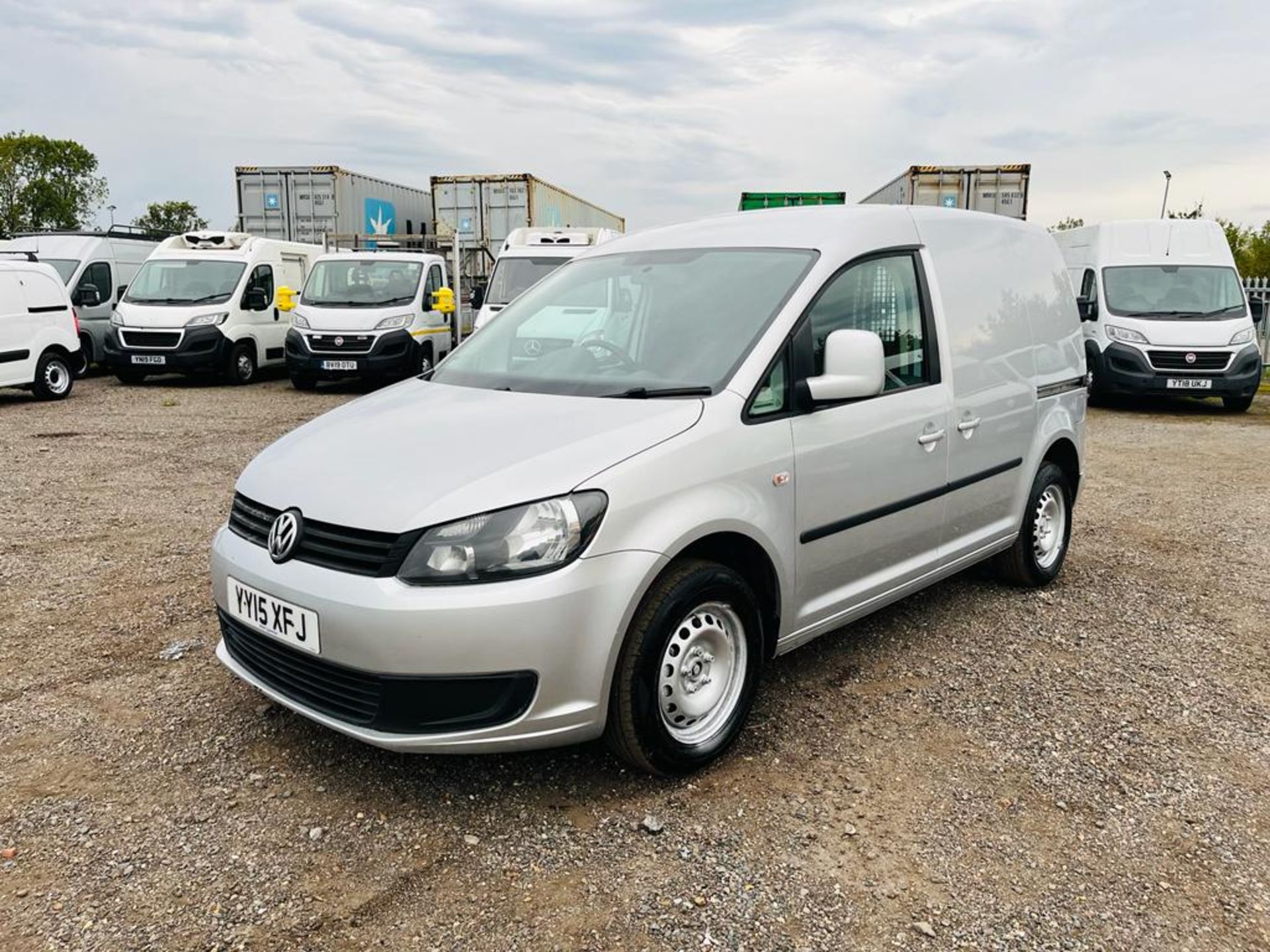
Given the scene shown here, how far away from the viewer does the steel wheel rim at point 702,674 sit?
3088mm

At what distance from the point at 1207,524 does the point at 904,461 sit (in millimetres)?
4315

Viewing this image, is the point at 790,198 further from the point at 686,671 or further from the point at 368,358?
the point at 686,671

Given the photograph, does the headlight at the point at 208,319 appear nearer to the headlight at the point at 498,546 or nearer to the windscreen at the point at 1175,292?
the windscreen at the point at 1175,292

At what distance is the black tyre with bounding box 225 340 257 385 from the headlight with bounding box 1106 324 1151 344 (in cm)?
1291

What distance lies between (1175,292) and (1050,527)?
992cm

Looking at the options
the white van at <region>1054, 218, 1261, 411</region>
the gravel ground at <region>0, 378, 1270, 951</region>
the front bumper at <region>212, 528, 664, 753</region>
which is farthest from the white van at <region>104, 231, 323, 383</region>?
the front bumper at <region>212, 528, 664, 753</region>

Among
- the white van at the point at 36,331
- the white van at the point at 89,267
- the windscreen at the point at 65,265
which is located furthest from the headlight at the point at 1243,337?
the windscreen at the point at 65,265

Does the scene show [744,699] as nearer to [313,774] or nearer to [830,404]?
[830,404]

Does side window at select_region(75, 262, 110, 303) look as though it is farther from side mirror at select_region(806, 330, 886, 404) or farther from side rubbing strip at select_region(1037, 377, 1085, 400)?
side mirror at select_region(806, 330, 886, 404)

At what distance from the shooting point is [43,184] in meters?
50.4

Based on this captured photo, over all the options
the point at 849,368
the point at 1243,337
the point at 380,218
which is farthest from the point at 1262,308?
the point at 380,218

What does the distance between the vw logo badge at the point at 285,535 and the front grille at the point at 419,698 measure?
30 cm

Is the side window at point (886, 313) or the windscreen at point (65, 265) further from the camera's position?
the windscreen at point (65, 265)

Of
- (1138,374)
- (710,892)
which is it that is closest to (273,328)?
(1138,374)
